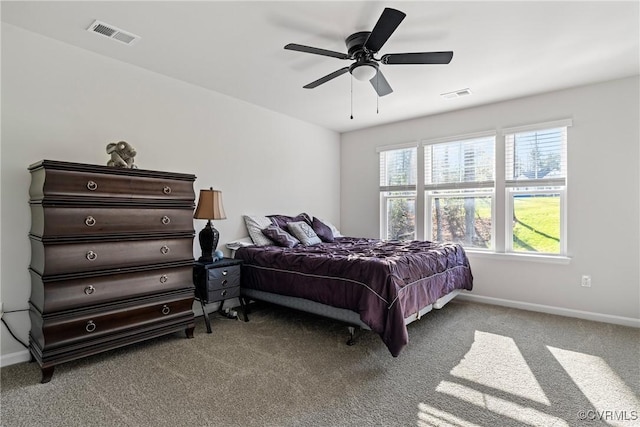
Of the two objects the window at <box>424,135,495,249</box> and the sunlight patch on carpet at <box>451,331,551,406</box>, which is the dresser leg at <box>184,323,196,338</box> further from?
the window at <box>424,135,495,249</box>

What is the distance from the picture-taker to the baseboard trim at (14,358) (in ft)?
7.89

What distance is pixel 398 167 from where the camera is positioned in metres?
5.08

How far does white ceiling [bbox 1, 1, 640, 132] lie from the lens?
226 cm

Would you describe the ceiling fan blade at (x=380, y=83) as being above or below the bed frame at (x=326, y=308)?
above

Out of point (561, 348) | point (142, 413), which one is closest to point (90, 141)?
point (142, 413)

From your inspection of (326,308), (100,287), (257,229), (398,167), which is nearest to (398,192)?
(398,167)

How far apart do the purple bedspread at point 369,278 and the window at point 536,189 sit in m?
0.88

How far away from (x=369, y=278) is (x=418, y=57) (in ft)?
5.52

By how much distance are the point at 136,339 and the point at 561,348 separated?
3.46 metres

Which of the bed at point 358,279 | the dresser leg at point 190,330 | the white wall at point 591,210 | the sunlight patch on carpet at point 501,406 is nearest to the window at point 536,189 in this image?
the white wall at point 591,210

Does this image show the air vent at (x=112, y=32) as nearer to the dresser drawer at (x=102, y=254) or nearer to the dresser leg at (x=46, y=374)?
the dresser drawer at (x=102, y=254)

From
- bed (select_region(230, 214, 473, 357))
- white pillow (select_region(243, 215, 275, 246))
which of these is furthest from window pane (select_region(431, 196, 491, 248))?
white pillow (select_region(243, 215, 275, 246))

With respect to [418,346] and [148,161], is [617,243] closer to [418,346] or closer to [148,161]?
[418,346]

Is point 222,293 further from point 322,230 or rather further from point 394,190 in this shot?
point 394,190
